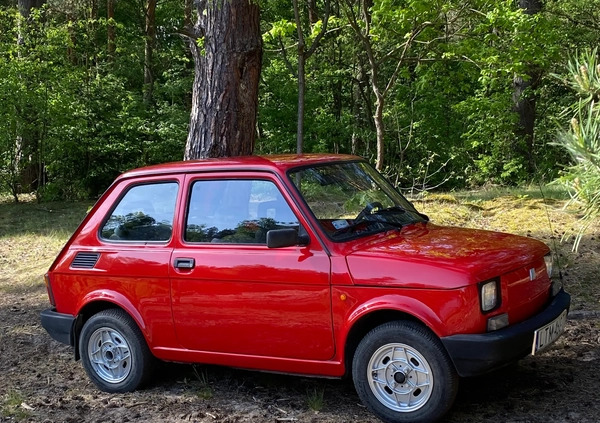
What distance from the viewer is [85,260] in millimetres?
5492

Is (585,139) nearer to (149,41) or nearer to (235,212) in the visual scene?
(235,212)

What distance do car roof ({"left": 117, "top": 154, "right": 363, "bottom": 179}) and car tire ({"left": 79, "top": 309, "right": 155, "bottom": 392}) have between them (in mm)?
1217

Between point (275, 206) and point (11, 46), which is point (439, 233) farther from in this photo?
point (11, 46)

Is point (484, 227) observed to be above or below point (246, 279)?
below

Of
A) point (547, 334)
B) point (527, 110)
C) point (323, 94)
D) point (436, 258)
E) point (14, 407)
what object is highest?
point (323, 94)

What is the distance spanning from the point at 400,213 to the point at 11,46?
50.1 ft

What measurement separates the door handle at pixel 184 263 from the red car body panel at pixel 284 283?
0.03 meters

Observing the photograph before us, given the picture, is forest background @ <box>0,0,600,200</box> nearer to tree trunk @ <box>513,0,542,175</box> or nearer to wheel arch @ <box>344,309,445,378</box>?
tree trunk @ <box>513,0,542,175</box>

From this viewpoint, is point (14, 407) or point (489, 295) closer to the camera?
point (489, 295)

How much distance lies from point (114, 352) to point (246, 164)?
1970 millimetres

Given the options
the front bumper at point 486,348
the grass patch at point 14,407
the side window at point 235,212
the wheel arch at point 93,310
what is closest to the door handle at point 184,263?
the side window at point 235,212

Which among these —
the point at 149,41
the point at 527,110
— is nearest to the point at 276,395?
the point at 527,110

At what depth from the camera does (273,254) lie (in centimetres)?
459

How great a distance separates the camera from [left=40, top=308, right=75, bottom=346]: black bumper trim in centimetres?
551
